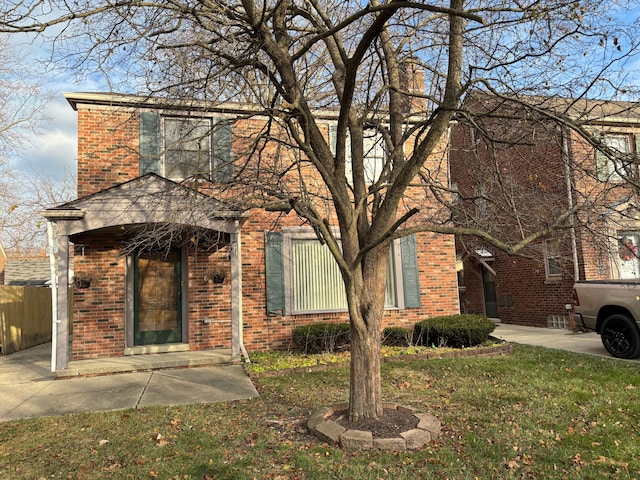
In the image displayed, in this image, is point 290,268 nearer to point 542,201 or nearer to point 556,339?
point 542,201

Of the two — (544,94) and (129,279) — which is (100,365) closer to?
(129,279)

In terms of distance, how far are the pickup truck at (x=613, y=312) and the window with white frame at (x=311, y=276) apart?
3371 mm

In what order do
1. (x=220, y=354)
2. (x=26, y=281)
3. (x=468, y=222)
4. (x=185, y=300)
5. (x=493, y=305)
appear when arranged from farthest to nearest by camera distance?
1. (x=26, y=281)
2. (x=493, y=305)
3. (x=185, y=300)
4. (x=220, y=354)
5. (x=468, y=222)

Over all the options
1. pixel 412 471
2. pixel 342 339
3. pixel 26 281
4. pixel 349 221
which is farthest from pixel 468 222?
pixel 26 281

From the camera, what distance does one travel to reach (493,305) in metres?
16.3

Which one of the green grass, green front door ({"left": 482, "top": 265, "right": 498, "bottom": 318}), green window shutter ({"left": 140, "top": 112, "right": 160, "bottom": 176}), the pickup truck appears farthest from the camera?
green front door ({"left": 482, "top": 265, "right": 498, "bottom": 318})

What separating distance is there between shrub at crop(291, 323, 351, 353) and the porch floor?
4.64 ft

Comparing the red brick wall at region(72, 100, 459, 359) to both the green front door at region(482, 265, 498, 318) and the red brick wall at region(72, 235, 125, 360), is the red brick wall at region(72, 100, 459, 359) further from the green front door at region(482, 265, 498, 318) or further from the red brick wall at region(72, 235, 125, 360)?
the green front door at region(482, 265, 498, 318)

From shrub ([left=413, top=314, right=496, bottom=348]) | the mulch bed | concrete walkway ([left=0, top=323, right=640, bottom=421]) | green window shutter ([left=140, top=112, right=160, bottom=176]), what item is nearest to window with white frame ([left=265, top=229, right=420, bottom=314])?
shrub ([left=413, top=314, right=496, bottom=348])

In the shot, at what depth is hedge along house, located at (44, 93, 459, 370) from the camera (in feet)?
29.4

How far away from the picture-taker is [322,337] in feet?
30.5

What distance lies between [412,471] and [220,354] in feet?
19.2

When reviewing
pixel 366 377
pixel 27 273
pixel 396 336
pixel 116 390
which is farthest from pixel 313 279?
pixel 27 273

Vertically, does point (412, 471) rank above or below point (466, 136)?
below
